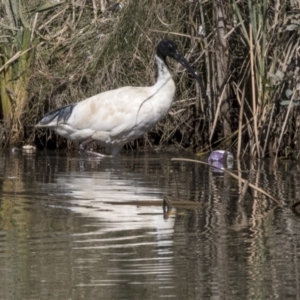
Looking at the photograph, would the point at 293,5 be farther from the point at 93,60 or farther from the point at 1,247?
the point at 1,247

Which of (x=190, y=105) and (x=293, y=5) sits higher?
(x=293, y=5)

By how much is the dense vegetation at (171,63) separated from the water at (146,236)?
1021 millimetres

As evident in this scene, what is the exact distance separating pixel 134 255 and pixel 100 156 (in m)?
5.75

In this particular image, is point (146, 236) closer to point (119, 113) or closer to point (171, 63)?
point (119, 113)

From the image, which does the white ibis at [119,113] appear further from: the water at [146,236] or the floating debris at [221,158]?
the water at [146,236]

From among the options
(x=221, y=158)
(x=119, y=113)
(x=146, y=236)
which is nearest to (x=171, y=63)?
(x=119, y=113)

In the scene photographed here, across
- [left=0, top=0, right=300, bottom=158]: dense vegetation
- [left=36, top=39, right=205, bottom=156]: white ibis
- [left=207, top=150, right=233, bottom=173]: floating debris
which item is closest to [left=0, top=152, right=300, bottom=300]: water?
[left=207, top=150, right=233, bottom=173]: floating debris

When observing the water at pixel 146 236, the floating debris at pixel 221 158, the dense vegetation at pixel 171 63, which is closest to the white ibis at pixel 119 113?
the dense vegetation at pixel 171 63

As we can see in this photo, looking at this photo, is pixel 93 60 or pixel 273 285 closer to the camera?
pixel 273 285

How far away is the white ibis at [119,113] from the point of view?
1051 cm

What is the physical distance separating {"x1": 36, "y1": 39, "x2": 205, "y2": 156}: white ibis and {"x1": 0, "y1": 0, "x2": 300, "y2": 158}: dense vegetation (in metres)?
0.40

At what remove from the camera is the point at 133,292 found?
434cm

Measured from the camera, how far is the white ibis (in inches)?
414

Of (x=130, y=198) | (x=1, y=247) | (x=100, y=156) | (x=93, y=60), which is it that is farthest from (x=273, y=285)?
(x=93, y=60)
